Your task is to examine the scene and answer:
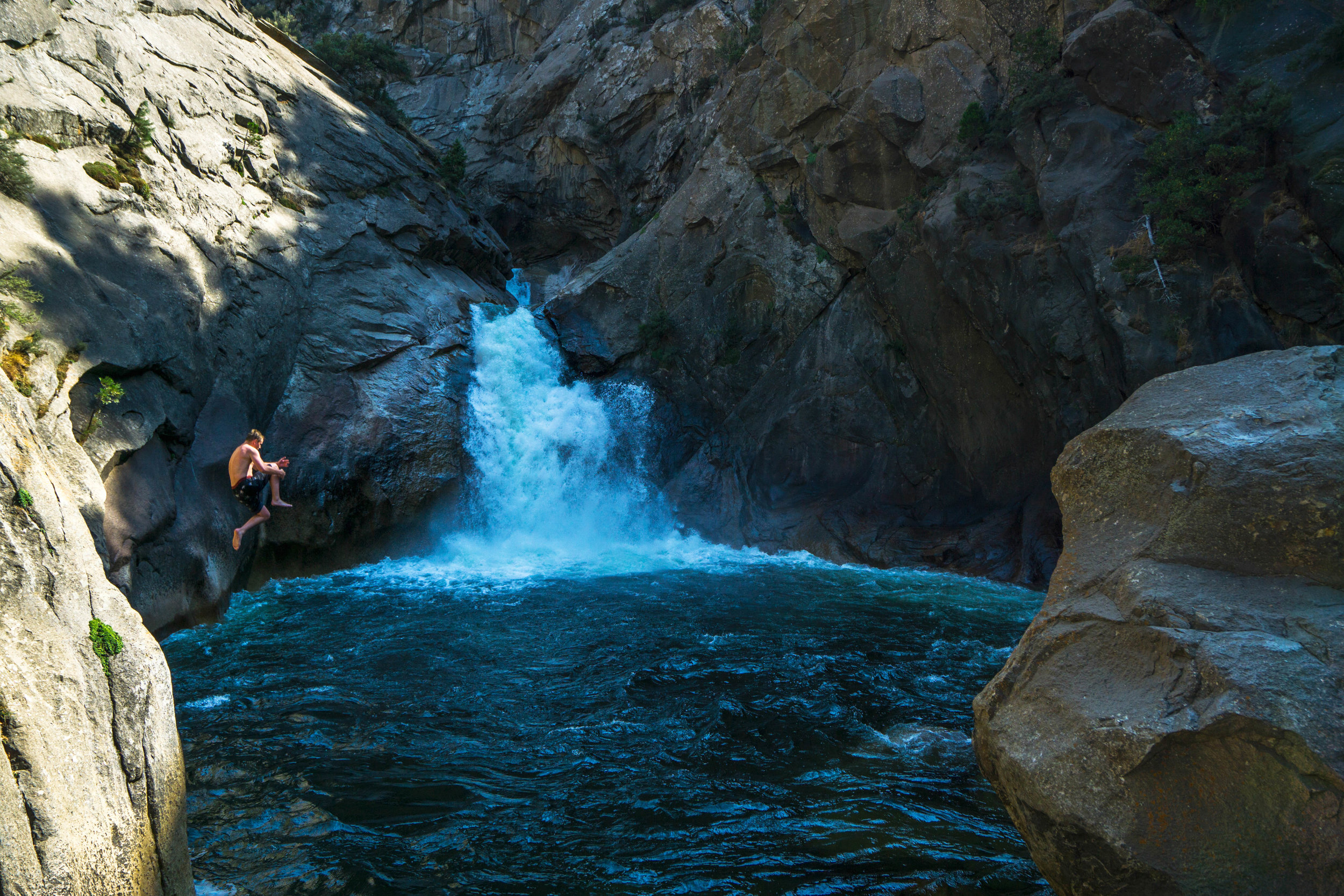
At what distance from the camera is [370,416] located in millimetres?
17875

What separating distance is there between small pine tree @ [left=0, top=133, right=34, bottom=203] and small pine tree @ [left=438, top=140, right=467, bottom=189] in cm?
1678

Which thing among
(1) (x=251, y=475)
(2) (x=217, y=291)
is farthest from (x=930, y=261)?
(2) (x=217, y=291)

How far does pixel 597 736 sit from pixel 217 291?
12.4 m

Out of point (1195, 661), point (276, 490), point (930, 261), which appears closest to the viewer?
point (1195, 661)

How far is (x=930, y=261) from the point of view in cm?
1780

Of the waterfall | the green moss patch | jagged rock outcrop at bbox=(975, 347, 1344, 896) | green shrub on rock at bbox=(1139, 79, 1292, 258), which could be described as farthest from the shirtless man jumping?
green shrub on rock at bbox=(1139, 79, 1292, 258)

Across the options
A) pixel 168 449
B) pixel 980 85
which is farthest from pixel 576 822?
pixel 980 85

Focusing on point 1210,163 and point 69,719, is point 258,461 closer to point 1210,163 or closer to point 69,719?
point 69,719

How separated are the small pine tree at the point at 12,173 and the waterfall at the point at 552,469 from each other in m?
9.70

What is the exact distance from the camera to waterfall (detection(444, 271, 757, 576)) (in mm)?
19125

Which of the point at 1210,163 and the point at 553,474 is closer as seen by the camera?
the point at 1210,163

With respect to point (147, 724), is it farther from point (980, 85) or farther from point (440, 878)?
point (980, 85)

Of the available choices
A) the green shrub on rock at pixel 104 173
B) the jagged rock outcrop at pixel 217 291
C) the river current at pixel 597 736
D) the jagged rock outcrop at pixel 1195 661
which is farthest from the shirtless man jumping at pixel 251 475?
the jagged rock outcrop at pixel 1195 661

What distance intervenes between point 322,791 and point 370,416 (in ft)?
40.1
